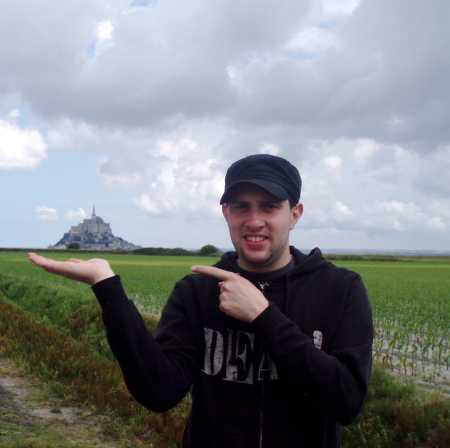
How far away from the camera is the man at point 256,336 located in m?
1.74

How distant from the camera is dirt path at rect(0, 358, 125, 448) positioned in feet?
13.8

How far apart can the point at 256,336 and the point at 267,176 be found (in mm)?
630

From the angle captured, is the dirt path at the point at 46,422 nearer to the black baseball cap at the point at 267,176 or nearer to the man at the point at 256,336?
the man at the point at 256,336

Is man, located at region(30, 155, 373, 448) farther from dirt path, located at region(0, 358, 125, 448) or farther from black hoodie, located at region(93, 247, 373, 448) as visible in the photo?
dirt path, located at region(0, 358, 125, 448)

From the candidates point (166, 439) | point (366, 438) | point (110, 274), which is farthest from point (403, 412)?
point (110, 274)

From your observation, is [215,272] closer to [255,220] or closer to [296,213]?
[255,220]

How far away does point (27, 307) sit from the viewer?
13.2 meters

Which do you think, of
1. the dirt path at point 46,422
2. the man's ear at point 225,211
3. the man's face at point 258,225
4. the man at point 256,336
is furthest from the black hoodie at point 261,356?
the dirt path at point 46,422

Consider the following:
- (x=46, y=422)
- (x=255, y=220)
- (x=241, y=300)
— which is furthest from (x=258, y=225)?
(x=46, y=422)

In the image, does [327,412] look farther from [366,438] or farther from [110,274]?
[366,438]

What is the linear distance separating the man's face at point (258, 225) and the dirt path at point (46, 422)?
2.98 metres

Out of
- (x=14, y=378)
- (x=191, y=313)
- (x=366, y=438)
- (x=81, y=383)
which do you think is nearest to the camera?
(x=191, y=313)

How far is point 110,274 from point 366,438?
3.48 meters

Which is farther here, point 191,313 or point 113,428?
point 113,428
